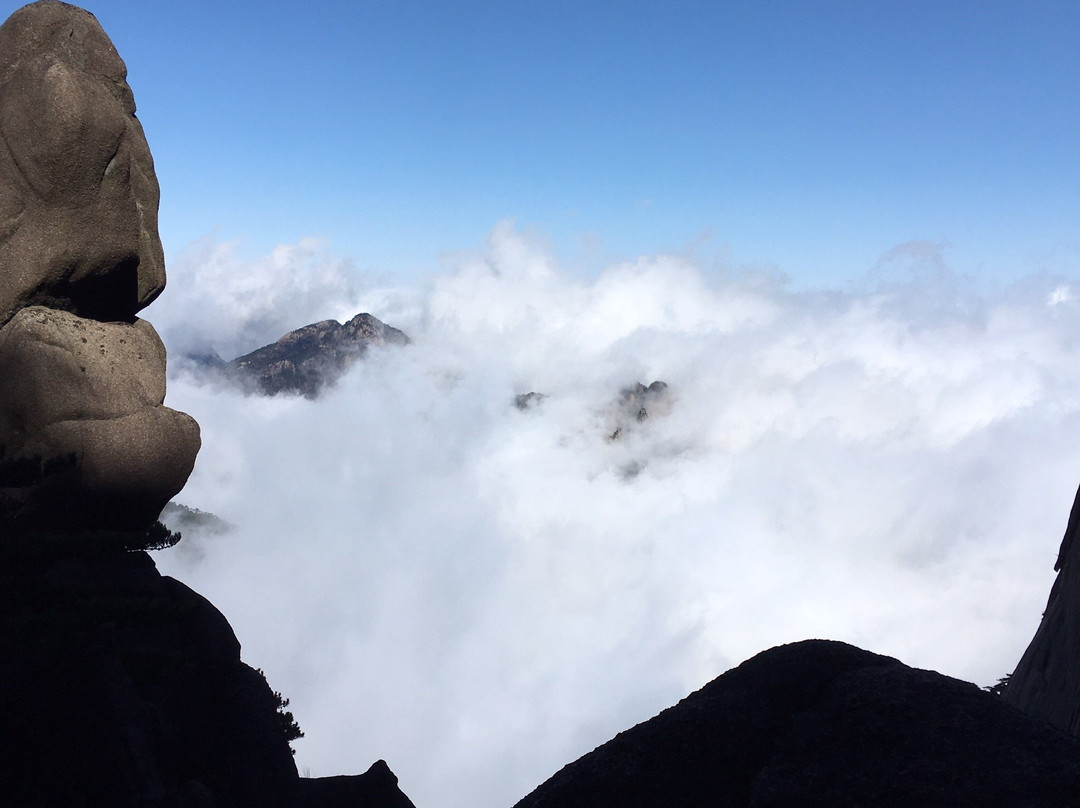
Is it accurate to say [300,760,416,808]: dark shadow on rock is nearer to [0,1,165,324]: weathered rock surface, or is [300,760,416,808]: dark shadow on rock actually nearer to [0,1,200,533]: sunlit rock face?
[0,1,200,533]: sunlit rock face

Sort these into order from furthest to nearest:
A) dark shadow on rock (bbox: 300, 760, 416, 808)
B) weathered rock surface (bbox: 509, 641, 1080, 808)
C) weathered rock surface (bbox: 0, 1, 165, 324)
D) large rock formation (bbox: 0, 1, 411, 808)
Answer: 1. weathered rock surface (bbox: 0, 1, 165, 324)
2. dark shadow on rock (bbox: 300, 760, 416, 808)
3. large rock formation (bbox: 0, 1, 411, 808)
4. weathered rock surface (bbox: 509, 641, 1080, 808)

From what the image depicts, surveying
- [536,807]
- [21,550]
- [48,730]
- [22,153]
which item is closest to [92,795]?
[48,730]

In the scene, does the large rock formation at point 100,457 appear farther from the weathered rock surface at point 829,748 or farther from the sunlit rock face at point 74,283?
the weathered rock surface at point 829,748

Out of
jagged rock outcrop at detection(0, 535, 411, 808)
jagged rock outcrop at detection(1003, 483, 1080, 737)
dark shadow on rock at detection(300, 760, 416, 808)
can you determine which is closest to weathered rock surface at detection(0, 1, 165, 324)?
jagged rock outcrop at detection(0, 535, 411, 808)

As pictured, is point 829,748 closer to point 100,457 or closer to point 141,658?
point 141,658

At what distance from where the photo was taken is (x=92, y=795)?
7680 millimetres

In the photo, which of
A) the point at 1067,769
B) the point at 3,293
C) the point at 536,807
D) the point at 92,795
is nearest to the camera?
the point at 1067,769

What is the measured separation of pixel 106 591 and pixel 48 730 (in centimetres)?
306

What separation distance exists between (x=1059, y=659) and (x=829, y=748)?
4438 mm

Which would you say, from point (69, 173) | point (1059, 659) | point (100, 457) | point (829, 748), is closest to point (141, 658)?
point (100, 457)

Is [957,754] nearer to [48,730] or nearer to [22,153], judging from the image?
[48,730]

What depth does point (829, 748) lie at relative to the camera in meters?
5.23

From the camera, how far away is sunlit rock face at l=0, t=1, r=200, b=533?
13.5 metres

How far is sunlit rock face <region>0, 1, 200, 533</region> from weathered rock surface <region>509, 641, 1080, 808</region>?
10984mm
